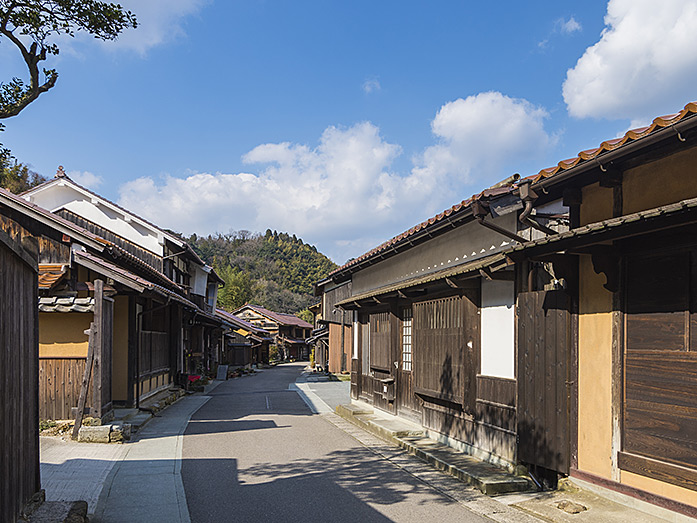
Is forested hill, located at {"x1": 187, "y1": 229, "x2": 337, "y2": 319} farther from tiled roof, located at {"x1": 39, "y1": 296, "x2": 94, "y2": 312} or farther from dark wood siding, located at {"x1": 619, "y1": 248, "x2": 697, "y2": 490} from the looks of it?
dark wood siding, located at {"x1": 619, "y1": 248, "x2": 697, "y2": 490}

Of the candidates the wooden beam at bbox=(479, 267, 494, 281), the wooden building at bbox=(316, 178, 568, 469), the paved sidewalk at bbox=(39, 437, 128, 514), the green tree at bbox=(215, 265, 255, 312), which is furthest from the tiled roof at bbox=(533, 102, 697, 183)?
the green tree at bbox=(215, 265, 255, 312)

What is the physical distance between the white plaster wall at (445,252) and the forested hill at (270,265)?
195 ft

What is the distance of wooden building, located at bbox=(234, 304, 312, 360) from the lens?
64.6 m

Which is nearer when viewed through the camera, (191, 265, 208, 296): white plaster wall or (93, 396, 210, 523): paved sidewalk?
(93, 396, 210, 523): paved sidewalk

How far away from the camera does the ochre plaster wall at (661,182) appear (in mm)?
5777

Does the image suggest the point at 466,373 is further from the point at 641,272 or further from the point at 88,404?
the point at 88,404

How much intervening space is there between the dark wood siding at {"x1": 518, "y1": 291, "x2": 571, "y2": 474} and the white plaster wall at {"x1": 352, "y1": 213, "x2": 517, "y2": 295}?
5.49 feet

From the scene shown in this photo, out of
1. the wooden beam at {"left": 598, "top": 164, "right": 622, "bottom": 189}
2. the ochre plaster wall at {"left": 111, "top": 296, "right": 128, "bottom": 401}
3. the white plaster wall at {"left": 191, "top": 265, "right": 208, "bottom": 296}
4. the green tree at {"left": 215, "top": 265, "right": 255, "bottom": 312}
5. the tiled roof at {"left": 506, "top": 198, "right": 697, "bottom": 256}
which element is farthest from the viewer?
the green tree at {"left": 215, "top": 265, "right": 255, "bottom": 312}

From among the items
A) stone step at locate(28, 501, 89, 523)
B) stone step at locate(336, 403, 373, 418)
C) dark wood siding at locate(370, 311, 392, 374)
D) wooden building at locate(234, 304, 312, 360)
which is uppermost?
dark wood siding at locate(370, 311, 392, 374)

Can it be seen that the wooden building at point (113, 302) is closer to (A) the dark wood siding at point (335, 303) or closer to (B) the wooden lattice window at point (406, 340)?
(B) the wooden lattice window at point (406, 340)

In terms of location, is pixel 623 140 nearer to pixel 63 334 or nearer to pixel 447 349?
pixel 447 349

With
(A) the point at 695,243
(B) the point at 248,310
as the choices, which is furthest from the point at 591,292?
(B) the point at 248,310

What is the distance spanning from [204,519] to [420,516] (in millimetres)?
2597

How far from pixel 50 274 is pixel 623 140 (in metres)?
11.7
